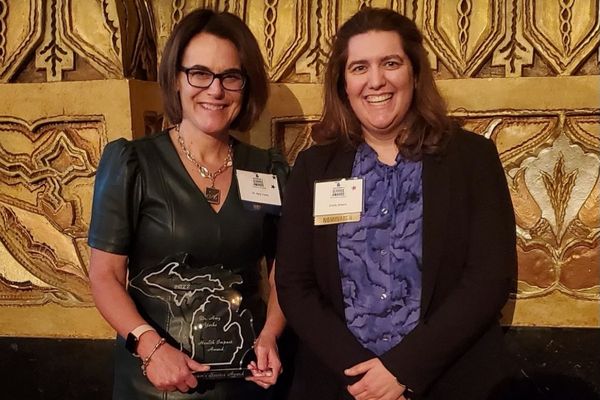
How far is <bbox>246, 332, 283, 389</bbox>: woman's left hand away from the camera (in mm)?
1313

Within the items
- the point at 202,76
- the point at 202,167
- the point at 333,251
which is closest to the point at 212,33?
the point at 202,76

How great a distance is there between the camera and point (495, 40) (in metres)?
1.93

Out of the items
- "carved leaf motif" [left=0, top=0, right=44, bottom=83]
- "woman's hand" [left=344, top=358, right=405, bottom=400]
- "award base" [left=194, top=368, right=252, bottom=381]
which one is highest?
"carved leaf motif" [left=0, top=0, right=44, bottom=83]

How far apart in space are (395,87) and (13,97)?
4.40 ft

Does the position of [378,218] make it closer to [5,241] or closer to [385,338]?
[385,338]

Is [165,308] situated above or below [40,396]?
above

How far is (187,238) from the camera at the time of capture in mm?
1327

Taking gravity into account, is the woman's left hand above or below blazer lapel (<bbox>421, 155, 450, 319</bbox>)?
below

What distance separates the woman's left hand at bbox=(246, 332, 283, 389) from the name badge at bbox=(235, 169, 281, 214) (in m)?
0.29

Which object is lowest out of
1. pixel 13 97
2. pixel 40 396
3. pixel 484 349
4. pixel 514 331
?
pixel 40 396

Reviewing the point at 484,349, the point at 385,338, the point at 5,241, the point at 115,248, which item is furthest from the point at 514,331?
the point at 5,241

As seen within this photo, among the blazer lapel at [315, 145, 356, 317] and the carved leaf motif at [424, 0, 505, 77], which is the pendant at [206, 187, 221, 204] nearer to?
the blazer lapel at [315, 145, 356, 317]

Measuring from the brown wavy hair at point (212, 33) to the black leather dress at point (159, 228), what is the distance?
0.11 meters

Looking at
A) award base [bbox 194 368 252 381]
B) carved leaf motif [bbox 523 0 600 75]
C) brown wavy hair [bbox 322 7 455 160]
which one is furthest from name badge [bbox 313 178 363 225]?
carved leaf motif [bbox 523 0 600 75]
